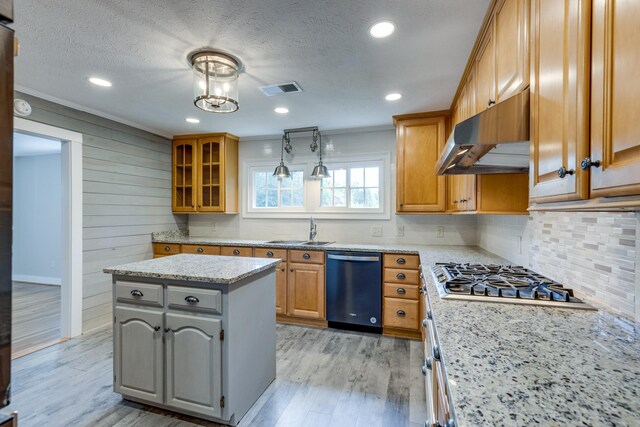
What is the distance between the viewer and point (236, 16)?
1634mm

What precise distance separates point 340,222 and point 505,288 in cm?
260

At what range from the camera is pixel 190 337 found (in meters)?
1.77

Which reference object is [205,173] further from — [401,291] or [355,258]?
[401,291]

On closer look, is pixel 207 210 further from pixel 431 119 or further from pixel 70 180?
pixel 431 119

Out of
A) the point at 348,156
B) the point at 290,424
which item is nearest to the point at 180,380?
the point at 290,424

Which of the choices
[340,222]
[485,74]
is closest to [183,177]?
[340,222]

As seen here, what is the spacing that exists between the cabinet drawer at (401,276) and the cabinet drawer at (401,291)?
1.6 inches

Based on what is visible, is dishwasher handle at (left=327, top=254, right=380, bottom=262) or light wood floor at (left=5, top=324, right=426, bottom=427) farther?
dishwasher handle at (left=327, top=254, right=380, bottom=262)

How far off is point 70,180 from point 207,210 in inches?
60.0

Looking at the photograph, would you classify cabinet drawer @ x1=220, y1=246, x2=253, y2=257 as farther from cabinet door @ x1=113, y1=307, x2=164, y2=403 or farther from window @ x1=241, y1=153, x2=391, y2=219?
cabinet door @ x1=113, y1=307, x2=164, y2=403

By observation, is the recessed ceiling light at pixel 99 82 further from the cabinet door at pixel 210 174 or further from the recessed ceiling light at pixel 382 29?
the recessed ceiling light at pixel 382 29

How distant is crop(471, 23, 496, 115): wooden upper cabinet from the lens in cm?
159

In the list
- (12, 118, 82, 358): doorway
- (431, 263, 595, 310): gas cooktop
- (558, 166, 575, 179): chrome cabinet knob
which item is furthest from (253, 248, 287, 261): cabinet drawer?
(558, 166, 575, 179): chrome cabinet knob

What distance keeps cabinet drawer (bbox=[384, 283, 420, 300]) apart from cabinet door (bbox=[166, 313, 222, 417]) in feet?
6.02
